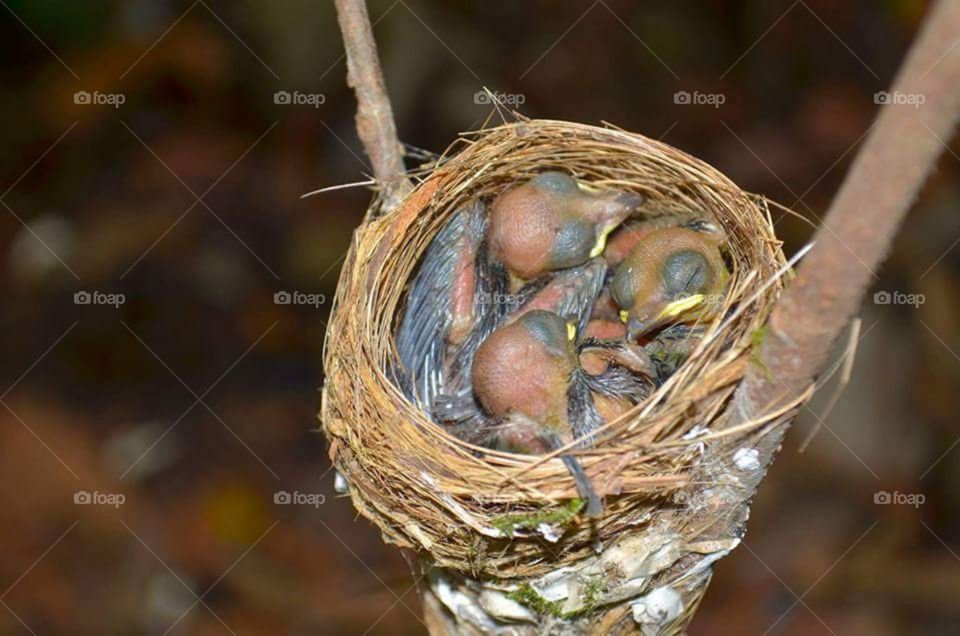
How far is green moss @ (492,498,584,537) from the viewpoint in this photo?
120 cm

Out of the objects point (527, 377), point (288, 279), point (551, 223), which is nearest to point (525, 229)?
point (551, 223)

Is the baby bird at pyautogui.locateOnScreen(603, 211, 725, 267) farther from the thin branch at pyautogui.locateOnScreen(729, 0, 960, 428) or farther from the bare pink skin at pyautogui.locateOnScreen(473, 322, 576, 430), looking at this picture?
the thin branch at pyautogui.locateOnScreen(729, 0, 960, 428)

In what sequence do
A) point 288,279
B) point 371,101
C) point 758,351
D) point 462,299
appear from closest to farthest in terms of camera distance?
point 758,351, point 371,101, point 462,299, point 288,279

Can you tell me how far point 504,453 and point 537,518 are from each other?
0.10 meters

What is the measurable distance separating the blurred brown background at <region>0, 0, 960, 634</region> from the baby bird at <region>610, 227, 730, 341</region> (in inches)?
40.6

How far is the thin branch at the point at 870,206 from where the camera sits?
0.80 metres

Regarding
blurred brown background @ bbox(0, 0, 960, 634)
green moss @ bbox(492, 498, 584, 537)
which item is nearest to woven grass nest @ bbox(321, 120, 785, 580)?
green moss @ bbox(492, 498, 584, 537)

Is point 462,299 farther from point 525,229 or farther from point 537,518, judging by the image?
→ point 537,518

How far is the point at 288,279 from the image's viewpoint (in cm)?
270

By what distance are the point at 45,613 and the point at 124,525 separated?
0.29m

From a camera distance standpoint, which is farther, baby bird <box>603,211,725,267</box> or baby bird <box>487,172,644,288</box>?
baby bird <box>603,211,725,267</box>

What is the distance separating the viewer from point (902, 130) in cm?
85

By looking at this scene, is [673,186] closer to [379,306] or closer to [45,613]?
[379,306]

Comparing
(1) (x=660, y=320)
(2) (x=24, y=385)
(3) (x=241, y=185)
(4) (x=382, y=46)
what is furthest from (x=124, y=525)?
(1) (x=660, y=320)
